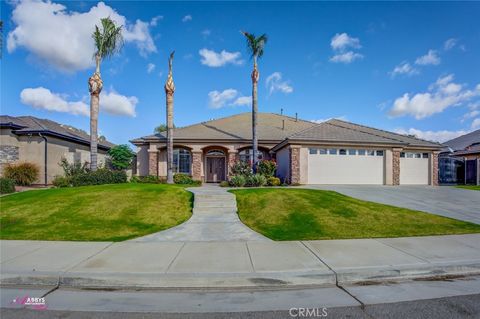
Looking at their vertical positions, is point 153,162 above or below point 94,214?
above

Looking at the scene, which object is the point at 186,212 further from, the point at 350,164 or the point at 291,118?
the point at 291,118

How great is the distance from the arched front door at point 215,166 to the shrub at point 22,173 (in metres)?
12.9

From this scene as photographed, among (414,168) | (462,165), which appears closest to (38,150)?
(414,168)

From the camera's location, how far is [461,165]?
25656mm

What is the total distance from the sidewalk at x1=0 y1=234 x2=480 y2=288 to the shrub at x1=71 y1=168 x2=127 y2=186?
11013 mm

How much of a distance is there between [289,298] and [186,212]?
21.8 feet

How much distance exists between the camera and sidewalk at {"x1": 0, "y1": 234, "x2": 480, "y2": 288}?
455 centimetres

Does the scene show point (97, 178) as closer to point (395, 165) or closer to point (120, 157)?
point (120, 157)

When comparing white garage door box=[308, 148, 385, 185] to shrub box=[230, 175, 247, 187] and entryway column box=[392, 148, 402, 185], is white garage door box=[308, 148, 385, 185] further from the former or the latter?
shrub box=[230, 175, 247, 187]

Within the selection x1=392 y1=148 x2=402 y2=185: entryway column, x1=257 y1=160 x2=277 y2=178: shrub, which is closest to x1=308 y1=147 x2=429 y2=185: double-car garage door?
x1=392 y1=148 x2=402 y2=185: entryway column

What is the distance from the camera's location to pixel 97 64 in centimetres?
1872

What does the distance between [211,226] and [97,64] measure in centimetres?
1655

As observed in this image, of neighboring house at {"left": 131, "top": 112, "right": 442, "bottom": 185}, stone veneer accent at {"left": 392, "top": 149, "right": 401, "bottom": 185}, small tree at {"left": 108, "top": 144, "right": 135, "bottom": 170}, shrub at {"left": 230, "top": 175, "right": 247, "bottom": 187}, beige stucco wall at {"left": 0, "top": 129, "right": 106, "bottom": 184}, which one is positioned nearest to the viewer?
shrub at {"left": 230, "top": 175, "right": 247, "bottom": 187}

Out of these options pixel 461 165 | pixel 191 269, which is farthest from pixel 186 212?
pixel 461 165
